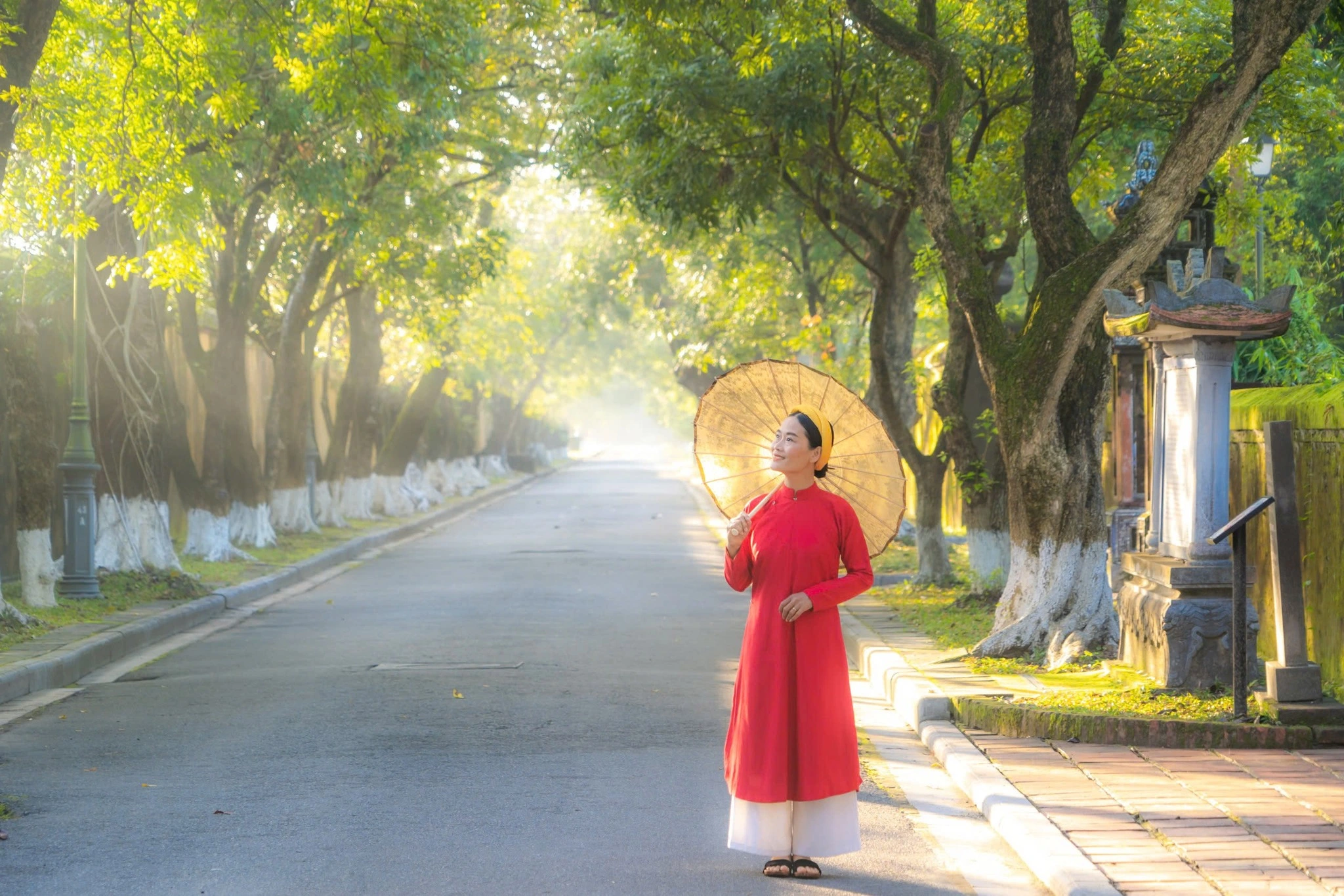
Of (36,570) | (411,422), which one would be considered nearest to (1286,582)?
(36,570)

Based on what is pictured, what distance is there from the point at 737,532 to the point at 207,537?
14455 mm

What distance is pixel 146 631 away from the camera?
12.5m

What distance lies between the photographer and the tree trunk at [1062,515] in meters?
9.94

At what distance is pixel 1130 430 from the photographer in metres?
15.2

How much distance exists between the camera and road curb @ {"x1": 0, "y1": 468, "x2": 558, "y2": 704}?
10.0 metres

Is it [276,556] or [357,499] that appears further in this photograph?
[357,499]

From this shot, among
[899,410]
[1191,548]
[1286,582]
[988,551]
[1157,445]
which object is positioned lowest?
[988,551]

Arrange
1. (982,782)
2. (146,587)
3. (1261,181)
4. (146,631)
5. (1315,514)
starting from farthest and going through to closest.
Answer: (1261,181) → (146,587) → (146,631) → (1315,514) → (982,782)

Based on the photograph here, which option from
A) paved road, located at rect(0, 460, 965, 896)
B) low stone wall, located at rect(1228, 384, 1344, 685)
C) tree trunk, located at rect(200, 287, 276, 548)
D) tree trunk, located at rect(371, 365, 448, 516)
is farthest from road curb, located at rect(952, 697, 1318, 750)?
tree trunk, located at rect(371, 365, 448, 516)

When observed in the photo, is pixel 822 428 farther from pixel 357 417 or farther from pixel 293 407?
pixel 357 417

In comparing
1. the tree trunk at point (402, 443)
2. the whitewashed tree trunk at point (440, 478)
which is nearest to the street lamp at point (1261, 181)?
the tree trunk at point (402, 443)

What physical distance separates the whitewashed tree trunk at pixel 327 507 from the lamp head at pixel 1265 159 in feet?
50.4

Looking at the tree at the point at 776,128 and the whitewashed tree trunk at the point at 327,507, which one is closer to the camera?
the tree at the point at 776,128

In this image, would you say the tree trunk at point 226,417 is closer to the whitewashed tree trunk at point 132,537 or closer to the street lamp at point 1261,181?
the whitewashed tree trunk at point 132,537
